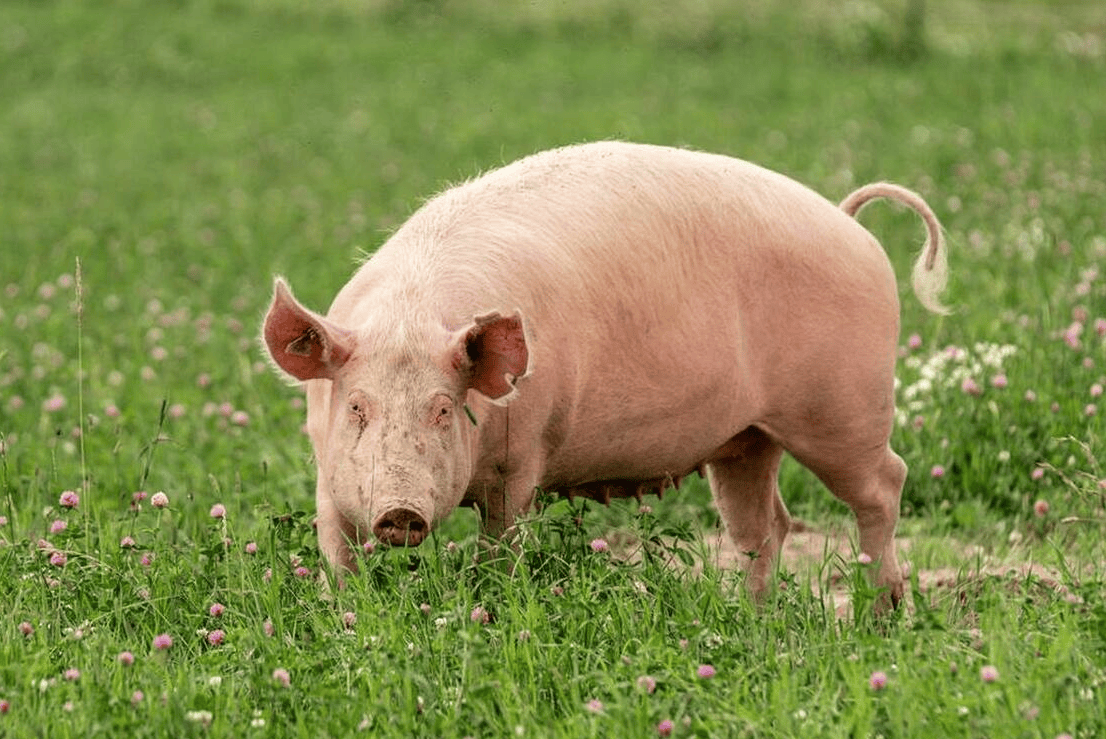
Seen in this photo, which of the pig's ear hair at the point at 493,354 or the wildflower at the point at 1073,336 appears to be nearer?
the pig's ear hair at the point at 493,354

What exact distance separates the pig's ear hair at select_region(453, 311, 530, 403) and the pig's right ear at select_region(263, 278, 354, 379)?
291 millimetres

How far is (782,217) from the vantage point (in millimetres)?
5520

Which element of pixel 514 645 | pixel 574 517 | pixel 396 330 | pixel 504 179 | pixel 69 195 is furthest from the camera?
pixel 69 195

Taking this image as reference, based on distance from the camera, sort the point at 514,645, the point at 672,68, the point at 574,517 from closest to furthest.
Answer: the point at 514,645 < the point at 574,517 < the point at 672,68

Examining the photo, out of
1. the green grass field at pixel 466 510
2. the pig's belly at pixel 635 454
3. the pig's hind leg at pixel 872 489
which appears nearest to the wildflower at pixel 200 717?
the green grass field at pixel 466 510

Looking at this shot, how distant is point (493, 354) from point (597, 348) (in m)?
0.60

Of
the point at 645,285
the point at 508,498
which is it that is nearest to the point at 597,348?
the point at 645,285

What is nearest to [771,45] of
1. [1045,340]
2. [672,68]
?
[672,68]

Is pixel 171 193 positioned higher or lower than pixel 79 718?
lower

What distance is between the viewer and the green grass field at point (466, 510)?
409cm

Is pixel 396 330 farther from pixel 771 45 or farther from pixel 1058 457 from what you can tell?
pixel 771 45

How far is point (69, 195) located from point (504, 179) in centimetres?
808

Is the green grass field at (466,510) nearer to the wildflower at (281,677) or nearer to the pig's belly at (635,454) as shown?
the wildflower at (281,677)

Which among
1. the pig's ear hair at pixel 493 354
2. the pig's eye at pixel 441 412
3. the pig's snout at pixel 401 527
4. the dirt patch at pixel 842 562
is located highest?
the pig's ear hair at pixel 493 354
